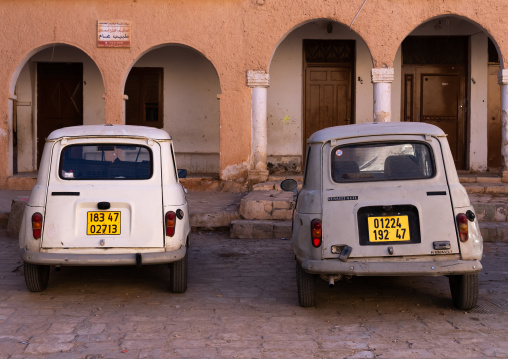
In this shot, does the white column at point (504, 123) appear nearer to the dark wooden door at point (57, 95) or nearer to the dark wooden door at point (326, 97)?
the dark wooden door at point (326, 97)

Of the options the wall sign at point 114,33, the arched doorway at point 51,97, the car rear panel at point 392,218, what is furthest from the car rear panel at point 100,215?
the arched doorway at point 51,97

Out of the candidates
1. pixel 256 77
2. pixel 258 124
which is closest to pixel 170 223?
pixel 258 124

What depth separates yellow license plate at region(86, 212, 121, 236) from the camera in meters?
5.29

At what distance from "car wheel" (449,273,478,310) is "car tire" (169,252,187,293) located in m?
2.42

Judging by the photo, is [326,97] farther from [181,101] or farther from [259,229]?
[259,229]

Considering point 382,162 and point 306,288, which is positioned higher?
point 382,162

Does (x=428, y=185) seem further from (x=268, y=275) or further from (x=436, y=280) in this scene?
(x=268, y=275)

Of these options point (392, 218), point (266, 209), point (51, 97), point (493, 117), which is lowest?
point (266, 209)

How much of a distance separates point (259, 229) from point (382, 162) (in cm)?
404

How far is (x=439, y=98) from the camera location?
1357 centimetres

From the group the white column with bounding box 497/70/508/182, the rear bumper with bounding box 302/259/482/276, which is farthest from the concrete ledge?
the white column with bounding box 497/70/508/182

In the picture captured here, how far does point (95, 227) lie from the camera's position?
17.4 ft

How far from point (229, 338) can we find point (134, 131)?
89.8 inches

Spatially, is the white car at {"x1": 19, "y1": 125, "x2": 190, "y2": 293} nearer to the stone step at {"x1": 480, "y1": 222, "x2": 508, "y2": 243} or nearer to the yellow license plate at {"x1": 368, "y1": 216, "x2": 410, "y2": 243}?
the yellow license plate at {"x1": 368, "y1": 216, "x2": 410, "y2": 243}
